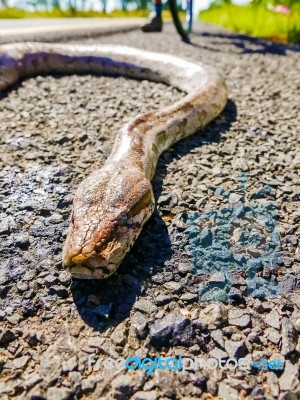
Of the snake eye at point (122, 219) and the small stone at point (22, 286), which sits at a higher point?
the snake eye at point (122, 219)

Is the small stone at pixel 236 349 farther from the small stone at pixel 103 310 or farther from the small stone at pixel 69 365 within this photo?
the small stone at pixel 69 365

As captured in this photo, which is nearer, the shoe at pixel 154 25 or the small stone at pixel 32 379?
the small stone at pixel 32 379

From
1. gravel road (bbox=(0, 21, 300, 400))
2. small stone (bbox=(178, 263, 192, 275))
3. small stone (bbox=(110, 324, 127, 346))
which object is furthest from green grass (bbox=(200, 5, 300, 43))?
small stone (bbox=(110, 324, 127, 346))

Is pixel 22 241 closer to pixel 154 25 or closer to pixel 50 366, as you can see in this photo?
pixel 50 366

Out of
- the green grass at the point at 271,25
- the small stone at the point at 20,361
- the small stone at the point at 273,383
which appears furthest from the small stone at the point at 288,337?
the green grass at the point at 271,25

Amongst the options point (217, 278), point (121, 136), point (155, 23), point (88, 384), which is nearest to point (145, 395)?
point (88, 384)

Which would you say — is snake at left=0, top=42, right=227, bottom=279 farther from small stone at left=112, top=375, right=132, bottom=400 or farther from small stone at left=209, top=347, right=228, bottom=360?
small stone at left=209, top=347, right=228, bottom=360
